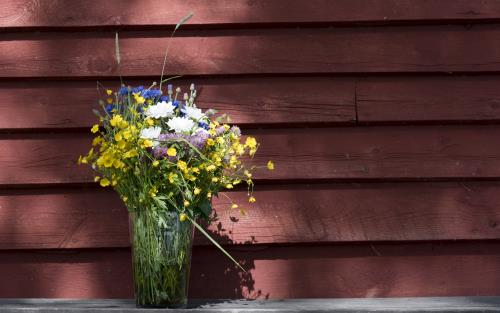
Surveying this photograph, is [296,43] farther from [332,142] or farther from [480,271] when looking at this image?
[480,271]

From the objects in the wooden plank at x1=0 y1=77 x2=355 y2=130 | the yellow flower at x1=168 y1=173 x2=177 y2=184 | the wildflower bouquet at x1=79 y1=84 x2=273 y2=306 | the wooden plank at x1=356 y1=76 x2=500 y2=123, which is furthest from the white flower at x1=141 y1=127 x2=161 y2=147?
the wooden plank at x1=356 y1=76 x2=500 y2=123

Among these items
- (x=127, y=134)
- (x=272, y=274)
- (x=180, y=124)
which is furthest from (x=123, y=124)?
(x=272, y=274)

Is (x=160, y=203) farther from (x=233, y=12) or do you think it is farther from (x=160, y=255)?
(x=233, y=12)

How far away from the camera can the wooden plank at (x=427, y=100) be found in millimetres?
2648

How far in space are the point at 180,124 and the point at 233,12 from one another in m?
0.59

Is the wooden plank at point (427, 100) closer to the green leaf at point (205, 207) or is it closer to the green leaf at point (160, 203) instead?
the green leaf at point (205, 207)

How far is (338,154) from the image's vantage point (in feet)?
8.65

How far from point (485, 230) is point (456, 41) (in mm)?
673

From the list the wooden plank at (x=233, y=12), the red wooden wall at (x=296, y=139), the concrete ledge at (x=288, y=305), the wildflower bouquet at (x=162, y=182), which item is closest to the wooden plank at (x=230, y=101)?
the red wooden wall at (x=296, y=139)

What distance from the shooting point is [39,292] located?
2619 millimetres

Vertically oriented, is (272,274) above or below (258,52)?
below

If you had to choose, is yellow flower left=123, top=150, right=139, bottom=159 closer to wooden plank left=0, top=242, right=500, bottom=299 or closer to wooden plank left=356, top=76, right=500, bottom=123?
wooden plank left=0, top=242, right=500, bottom=299

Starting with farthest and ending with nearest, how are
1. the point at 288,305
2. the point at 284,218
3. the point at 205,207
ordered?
the point at 284,218, the point at 288,305, the point at 205,207

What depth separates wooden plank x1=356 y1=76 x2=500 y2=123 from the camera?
265cm
